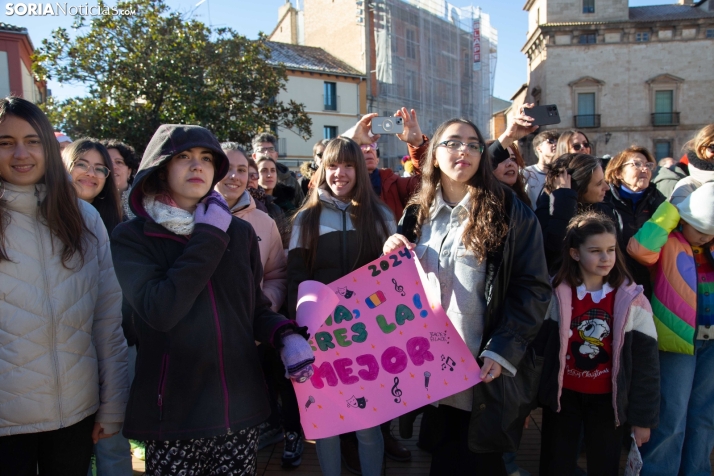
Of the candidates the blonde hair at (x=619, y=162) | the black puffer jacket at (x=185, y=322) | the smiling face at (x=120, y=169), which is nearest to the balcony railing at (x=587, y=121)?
the blonde hair at (x=619, y=162)

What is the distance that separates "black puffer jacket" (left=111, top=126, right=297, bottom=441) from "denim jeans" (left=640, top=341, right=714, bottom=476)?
91.0 inches

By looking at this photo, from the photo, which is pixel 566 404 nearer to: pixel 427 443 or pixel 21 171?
pixel 427 443

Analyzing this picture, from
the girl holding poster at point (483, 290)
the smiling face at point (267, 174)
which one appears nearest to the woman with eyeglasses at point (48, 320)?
the girl holding poster at point (483, 290)

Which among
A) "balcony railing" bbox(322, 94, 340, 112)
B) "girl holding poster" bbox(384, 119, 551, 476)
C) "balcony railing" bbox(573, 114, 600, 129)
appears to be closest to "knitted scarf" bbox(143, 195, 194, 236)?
"girl holding poster" bbox(384, 119, 551, 476)

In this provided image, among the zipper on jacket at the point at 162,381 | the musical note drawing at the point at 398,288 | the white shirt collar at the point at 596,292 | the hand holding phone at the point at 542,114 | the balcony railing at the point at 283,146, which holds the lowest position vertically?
the zipper on jacket at the point at 162,381

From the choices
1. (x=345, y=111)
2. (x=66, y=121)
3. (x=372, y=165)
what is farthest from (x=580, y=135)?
(x=345, y=111)

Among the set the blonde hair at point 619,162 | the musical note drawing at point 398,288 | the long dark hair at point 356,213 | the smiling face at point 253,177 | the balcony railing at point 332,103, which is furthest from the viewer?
the balcony railing at point 332,103

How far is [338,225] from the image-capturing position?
304 cm

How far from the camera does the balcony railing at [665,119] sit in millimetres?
32906

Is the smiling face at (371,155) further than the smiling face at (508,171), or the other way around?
the smiling face at (371,155)

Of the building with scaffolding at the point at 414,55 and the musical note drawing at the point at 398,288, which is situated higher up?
the building with scaffolding at the point at 414,55

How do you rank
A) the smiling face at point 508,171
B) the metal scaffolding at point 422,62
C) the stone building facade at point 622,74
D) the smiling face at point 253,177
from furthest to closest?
1. the stone building facade at point 622,74
2. the metal scaffolding at point 422,62
3. the smiling face at point 253,177
4. the smiling face at point 508,171

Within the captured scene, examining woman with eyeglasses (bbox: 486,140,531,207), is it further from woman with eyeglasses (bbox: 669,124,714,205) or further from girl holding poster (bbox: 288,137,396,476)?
girl holding poster (bbox: 288,137,396,476)

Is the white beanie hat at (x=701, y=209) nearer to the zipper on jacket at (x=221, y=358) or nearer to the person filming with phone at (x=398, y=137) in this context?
the person filming with phone at (x=398, y=137)
